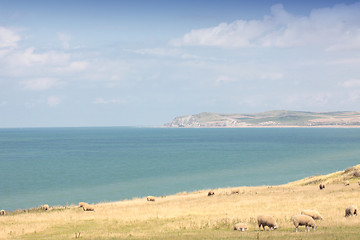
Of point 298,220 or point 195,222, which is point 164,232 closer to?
point 195,222

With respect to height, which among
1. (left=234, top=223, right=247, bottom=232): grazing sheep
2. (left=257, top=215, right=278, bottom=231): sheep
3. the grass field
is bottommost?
the grass field

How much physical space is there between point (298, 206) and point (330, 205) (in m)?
2.52

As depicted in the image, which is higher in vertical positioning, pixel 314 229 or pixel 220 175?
pixel 314 229

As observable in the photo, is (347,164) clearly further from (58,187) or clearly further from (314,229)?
(314,229)

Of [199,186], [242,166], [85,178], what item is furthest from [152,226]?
[242,166]

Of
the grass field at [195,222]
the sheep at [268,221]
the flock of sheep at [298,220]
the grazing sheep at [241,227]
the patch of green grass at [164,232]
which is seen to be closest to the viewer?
the patch of green grass at [164,232]

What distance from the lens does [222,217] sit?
2975cm

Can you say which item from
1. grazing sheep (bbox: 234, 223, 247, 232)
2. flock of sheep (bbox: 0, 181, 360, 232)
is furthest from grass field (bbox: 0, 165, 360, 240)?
flock of sheep (bbox: 0, 181, 360, 232)

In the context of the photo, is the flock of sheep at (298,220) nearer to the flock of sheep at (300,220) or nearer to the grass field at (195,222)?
the flock of sheep at (300,220)

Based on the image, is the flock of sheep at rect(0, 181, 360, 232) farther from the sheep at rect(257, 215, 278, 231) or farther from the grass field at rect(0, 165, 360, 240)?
the grass field at rect(0, 165, 360, 240)

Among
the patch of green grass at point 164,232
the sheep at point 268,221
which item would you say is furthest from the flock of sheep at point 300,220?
the patch of green grass at point 164,232

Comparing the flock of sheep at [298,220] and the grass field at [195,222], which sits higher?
the flock of sheep at [298,220]

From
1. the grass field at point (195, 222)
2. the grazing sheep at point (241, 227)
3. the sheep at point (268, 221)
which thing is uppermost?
the sheep at point (268, 221)

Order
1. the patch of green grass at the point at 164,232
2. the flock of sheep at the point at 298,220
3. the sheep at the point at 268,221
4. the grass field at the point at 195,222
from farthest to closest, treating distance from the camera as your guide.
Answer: the sheep at the point at 268,221
the flock of sheep at the point at 298,220
the grass field at the point at 195,222
the patch of green grass at the point at 164,232
